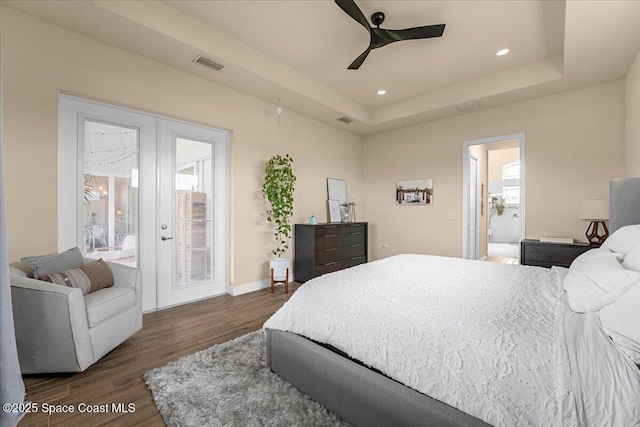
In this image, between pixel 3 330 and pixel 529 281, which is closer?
pixel 3 330

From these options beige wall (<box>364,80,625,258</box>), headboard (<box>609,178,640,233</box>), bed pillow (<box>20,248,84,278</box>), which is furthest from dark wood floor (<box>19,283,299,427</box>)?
headboard (<box>609,178,640,233</box>)

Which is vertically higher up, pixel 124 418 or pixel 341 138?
pixel 341 138

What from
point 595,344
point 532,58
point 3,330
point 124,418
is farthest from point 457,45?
point 124,418

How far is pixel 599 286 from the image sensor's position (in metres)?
1.50

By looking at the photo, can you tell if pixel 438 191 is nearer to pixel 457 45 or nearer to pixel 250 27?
pixel 457 45

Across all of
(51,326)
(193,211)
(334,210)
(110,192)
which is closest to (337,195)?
(334,210)

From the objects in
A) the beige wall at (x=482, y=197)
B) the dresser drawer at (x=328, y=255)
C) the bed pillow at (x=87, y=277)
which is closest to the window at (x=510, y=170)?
the beige wall at (x=482, y=197)

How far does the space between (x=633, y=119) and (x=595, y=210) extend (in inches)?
40.8

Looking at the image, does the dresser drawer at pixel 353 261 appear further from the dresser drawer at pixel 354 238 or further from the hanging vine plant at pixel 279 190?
the hanging vine plant at pixel 279 190

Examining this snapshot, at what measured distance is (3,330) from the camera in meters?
0.72

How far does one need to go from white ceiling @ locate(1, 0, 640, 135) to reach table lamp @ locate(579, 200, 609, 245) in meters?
1.56

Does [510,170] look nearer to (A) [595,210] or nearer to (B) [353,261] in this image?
(A) [595,210]

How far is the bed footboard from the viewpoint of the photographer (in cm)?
129

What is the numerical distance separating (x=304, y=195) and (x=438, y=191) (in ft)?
7.79
